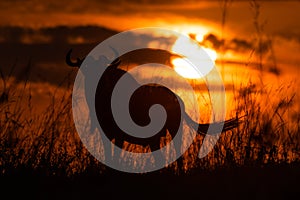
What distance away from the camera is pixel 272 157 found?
5.79m

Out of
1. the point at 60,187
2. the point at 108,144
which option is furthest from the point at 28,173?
the point at 108,144

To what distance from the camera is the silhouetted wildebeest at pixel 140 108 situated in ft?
21.5

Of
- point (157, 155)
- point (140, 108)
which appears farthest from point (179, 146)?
point (140, 108)

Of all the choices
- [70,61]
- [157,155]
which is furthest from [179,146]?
[70,61]

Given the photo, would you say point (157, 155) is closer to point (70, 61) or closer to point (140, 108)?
point (140, 108)

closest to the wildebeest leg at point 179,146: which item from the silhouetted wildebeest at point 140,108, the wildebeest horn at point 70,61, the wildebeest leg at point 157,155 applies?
the silhouetted wildebeest at point 140,108

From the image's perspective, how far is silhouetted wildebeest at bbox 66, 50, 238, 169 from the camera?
656cm

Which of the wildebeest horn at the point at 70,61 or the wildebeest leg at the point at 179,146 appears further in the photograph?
the wildebeest horn at the point at 70,61

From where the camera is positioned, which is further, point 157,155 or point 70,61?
point 70,61

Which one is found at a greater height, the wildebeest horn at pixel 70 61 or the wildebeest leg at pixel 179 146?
the wildebeest horn at pixel 70 61

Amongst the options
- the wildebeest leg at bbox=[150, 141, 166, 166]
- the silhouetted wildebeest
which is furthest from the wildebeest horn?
the wildebeest leg at bbox=[150, 141, 166, 166]

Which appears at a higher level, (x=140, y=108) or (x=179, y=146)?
(x=140, y=108)

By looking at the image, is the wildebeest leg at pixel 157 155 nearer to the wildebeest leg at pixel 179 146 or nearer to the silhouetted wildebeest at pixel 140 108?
the silhouetted wildebeest at pixel 140 108

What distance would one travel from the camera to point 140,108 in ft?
22.0
